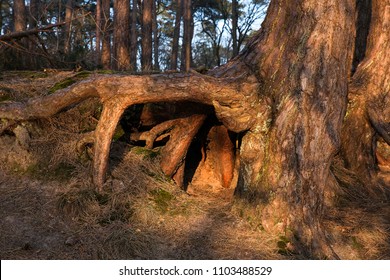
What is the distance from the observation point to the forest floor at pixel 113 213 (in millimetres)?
3396

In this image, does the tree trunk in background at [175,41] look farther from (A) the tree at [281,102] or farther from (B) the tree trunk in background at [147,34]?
(A) the tree at [281,102]

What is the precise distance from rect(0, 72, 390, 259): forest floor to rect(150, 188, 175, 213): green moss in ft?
0.04

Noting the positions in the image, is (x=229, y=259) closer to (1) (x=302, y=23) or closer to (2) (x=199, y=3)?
(1) (x=302, y=23)

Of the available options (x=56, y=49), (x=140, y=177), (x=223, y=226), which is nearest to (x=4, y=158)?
(x=140, y=177)

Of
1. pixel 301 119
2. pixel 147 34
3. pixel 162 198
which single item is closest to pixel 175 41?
pixel 147 34

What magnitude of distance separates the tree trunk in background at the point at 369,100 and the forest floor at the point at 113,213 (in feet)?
2.55

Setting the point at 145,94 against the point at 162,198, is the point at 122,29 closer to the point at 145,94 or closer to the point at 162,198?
the point at 145,94

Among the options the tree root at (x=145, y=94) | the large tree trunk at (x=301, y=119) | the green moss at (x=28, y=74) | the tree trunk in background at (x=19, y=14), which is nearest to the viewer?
the large tree trunk at (x=301, y=119)

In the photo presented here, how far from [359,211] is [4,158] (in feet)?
15.0

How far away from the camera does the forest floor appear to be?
3.40 meters

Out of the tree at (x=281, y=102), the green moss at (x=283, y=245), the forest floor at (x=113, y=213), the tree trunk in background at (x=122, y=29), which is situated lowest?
the green moss at (x=283, y=245)

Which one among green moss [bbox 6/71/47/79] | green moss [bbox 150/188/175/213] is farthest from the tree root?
green moss [bbox 6/71/47/79]

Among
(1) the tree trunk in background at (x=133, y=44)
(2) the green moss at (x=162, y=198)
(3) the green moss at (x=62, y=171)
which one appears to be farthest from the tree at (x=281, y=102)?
(1) the tree trunk in background at (x=133, y=44)

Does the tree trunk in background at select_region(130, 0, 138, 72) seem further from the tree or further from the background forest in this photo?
the tree
